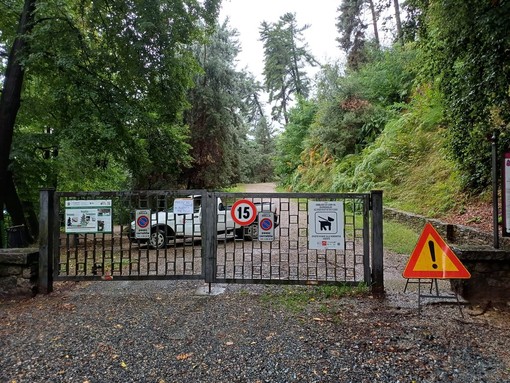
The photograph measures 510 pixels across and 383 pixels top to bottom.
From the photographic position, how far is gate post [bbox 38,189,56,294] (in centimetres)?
479

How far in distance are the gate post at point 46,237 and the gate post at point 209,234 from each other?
83.8 inches

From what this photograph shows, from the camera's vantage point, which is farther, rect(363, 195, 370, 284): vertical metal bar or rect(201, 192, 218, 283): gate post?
rect(201, 192, 218, 283): gate post

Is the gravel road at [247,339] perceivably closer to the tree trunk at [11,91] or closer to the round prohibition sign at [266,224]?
the round prohibition sign at [266,224]

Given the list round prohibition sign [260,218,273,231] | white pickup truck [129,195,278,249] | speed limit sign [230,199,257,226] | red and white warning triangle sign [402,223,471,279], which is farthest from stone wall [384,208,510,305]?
speed limit sign [230,199,257,226]

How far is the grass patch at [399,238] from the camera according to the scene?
26.9 feet

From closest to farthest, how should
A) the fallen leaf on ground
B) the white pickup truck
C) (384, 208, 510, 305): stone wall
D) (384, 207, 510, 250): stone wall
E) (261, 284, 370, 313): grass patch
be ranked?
the fallen leaf on ground < (384, 208, 510, 305): stone wall < (261, 284, 370, 313): grass patch < the white pickup truck < (384, 207, 510, 250): stone wall

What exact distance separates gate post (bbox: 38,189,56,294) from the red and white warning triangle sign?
4.69m

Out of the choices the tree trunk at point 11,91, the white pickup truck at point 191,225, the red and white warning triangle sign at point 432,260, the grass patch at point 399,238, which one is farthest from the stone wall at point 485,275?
the tree trunk at point 11,91

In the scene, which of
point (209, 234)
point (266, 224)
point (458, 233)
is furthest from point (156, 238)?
point (458, 233)

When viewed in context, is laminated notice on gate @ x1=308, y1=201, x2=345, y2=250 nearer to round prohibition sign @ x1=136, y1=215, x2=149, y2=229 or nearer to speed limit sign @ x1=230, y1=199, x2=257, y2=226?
speed limit sign @ x1=230, y1=199, x2=257, y2=226

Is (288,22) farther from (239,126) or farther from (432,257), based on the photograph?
(432,257)

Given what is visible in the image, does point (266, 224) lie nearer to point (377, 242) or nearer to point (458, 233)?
point (377, 242)

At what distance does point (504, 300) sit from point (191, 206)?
14.0ft

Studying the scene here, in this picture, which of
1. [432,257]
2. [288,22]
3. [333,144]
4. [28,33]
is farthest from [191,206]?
[288,22]
